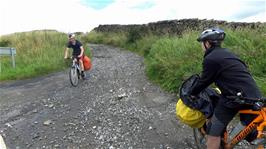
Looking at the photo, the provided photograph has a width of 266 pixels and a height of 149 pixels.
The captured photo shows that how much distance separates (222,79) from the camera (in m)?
4.95

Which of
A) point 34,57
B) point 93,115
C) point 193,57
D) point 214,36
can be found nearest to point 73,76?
point 93,115

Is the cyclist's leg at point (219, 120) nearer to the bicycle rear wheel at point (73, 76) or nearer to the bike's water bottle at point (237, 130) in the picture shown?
the bike's water bottle at point (237, 130)

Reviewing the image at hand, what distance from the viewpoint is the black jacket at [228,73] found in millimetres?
4828

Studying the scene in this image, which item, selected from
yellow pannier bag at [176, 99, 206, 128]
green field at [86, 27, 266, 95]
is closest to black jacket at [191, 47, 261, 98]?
yellow pannier bag at [176, 99, 206, 128]

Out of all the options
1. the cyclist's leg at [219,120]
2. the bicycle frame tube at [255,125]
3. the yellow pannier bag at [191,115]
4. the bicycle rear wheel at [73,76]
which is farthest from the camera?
the bicycle rear wheel at [73,76]

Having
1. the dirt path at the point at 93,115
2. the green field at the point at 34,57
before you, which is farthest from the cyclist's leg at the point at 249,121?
the green field at the point at 34,57

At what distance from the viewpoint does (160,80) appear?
1168cm

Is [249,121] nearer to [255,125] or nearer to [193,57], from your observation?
[255,125]

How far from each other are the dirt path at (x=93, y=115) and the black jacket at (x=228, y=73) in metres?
2.09

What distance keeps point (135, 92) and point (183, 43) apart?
2.81 meters

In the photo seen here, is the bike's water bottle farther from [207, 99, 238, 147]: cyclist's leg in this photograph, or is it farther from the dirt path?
the dirt path

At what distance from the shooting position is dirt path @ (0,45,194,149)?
725 centimetres

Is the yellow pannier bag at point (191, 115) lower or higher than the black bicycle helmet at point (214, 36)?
lower

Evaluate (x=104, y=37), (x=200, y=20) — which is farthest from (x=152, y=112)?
(x=104, y=37)
